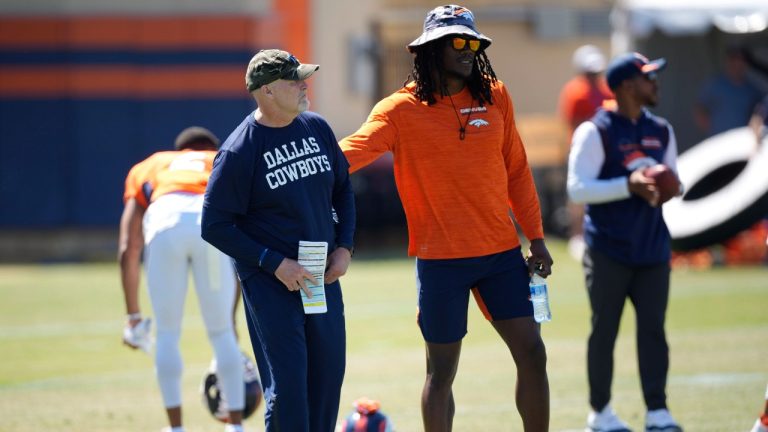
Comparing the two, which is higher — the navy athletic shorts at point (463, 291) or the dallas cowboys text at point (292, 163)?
the dallas cowboys text at point (292, 163)

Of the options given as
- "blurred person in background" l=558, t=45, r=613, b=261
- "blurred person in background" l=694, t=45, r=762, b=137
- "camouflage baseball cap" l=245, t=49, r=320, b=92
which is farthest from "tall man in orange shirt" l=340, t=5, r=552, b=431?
"blurred person in background" l=694, t=45, r=762, b=137

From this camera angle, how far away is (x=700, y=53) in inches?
888

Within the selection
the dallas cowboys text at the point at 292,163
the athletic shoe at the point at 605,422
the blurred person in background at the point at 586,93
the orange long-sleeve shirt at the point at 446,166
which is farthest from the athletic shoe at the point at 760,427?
the blurred person in background at the point at 586,93

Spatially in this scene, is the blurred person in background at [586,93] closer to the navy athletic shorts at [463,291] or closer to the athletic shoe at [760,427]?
the athletic shoe at [760,427]

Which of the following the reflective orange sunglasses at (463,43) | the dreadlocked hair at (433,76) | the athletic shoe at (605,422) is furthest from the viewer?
the athletic shoe at (605,422)

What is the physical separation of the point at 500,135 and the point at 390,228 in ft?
49.2

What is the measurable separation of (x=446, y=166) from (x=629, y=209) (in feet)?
6.55

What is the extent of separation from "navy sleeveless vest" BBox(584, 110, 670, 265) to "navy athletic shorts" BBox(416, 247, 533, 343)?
62.4 inches

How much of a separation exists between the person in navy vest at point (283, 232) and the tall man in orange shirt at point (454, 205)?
564 mm

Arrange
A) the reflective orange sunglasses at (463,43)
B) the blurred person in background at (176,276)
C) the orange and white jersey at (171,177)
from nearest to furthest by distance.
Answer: the reflective orange sunglasses at (463,43) → the blurred person in background at (176,276) → the orange and white jersey at (171,177)

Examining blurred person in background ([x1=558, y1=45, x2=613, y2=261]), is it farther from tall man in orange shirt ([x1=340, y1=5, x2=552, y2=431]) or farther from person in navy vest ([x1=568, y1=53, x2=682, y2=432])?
tall man in orange shirt ([x1=340, y1=5, x2=552, y2=431])

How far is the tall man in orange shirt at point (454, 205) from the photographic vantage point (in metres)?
6.75

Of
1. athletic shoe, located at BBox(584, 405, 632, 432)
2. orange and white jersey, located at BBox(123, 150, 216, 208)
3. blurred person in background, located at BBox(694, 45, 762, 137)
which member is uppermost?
orange and white jersey, located at BBox(123, 150, 216, 208)

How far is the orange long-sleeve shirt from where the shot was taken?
6.75 m
